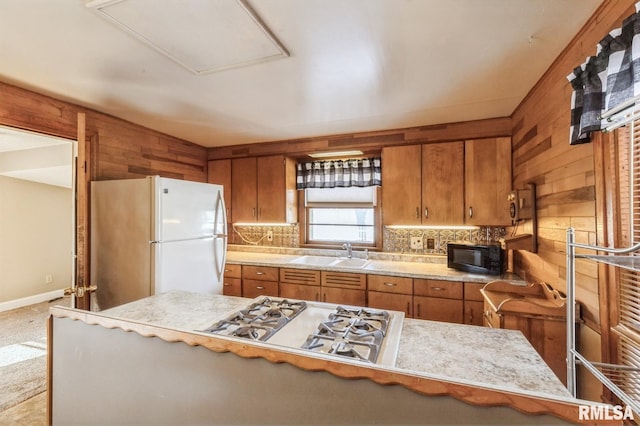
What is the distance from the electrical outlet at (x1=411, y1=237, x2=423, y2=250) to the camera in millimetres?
3205

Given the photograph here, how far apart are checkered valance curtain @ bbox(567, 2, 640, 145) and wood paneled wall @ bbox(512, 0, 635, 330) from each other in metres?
0.13

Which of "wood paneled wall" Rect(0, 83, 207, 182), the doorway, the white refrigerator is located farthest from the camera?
the doorway

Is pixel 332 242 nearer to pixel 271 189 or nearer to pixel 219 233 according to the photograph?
pixel 271 189

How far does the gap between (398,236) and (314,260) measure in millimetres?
1042

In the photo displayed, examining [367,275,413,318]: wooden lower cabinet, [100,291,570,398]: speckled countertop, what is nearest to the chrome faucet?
[367,275,413,318]: wooden lower cabinet

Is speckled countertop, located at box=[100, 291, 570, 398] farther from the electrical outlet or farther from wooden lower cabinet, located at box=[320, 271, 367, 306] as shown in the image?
the electrical outlet

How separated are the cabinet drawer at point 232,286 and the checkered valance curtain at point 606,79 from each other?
10.5 ft

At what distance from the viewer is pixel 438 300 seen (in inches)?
101

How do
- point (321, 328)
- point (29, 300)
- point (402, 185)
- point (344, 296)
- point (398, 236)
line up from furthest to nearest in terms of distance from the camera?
point (29, 300), point (398, 236), point (402, 185), point (344, 296), point (321, 328)

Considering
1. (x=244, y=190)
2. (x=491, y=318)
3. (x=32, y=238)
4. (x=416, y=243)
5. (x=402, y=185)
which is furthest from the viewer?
(x=32, y=238)

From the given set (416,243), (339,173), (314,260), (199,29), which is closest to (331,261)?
(314,260)

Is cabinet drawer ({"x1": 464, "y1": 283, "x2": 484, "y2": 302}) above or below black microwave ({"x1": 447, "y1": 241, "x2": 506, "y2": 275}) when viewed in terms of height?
below

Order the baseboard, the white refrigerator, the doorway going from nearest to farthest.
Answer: the white refrigerator
the doorway
the baseboard

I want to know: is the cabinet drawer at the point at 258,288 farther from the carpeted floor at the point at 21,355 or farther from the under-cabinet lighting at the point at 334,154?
the carpeted floor at the point at 21,355
